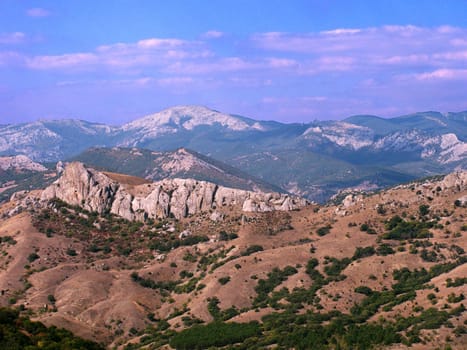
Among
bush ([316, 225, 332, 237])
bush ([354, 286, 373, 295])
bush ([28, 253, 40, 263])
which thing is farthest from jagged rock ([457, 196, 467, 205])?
bush ([28, 253, 40, 263])

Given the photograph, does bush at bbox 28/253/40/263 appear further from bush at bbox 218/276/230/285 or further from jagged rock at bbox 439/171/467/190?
jagged rock at bbox 439/171/467/190

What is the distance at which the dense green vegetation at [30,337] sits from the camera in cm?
6875

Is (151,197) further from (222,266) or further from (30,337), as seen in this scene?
(30,337)

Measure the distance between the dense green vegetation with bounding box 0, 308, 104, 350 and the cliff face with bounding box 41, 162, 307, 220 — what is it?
335ft

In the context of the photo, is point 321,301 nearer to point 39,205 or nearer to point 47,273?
point 47,273

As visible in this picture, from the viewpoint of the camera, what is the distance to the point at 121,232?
583 feet

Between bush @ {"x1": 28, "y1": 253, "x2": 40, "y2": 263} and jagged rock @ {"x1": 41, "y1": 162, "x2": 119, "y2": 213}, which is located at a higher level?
jagged rock @ {"x1": 41, "y1": 162, "x2": 119, "y2": 213}

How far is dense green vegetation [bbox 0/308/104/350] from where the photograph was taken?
68750mm

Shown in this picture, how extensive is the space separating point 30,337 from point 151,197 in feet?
370

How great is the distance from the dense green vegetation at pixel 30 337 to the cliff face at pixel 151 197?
10209cm

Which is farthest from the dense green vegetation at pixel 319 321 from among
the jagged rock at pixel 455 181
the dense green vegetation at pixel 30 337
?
the jagged rock at pixel 455 181

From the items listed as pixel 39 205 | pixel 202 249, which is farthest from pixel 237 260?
pixel 39 205

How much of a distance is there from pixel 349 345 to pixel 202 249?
66.1 metres

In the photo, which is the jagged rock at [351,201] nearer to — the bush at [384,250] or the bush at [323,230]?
the bush at [323,230]
